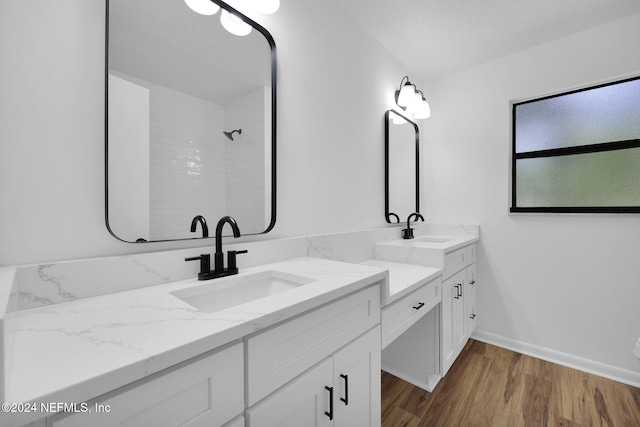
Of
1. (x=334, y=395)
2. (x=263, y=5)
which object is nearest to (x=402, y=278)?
(x=334, y=395)

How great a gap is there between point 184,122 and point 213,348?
2.71 feet

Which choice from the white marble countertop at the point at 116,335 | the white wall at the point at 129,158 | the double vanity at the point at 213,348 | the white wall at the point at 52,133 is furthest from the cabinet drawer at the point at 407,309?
the white wall at the point at 129,158

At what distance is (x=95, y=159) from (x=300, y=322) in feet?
2.61

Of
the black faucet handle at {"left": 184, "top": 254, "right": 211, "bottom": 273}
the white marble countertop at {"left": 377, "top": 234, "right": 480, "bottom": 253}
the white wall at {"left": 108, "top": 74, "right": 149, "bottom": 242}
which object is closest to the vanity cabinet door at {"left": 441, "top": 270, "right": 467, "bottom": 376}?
the white marble countertop at {"left": 377, "top": 234, "right": 480, "bottom": 253}

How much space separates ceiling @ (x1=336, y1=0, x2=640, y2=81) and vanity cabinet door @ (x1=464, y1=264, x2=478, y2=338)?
69.0 inches

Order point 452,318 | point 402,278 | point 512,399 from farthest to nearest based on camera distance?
point 452,318
point 512,399
point 402,278

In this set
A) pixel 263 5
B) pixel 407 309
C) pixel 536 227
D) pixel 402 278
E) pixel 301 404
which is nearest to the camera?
pixel 301 404

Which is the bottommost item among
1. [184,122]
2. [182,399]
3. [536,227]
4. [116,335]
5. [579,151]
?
[182,399]

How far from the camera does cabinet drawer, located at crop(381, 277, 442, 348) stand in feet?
3.81

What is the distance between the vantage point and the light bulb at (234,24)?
1.15 metres

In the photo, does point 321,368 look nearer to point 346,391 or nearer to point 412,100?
point 346,391

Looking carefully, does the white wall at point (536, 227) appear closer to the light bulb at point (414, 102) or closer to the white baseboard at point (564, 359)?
the white baseboard at point (564, 359)

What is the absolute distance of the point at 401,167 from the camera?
2359 millimetres

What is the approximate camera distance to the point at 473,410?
5.08 feet
